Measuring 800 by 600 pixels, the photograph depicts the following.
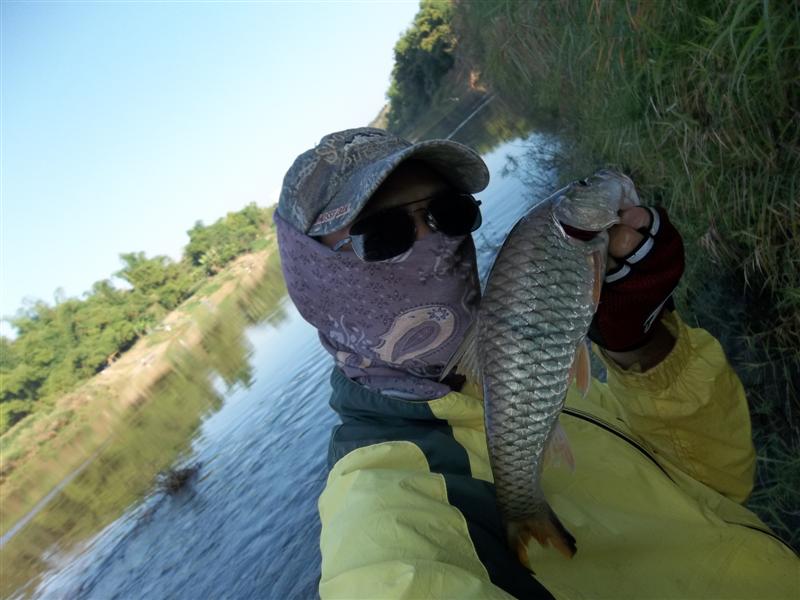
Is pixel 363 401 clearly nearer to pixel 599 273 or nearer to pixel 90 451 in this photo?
pixel 599 273

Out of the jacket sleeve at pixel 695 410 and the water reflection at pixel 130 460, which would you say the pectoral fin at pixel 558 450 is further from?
the water reflection at pixel 130 460

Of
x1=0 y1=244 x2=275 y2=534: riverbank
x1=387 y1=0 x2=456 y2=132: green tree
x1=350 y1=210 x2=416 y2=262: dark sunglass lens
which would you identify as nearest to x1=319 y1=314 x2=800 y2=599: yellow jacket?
x1=350 y1=210 x2=416 y2=262: dark sunglass lens

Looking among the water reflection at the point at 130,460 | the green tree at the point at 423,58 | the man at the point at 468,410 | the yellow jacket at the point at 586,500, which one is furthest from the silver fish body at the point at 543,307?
the green tree at the point at 423,58

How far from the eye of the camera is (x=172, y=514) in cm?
1127

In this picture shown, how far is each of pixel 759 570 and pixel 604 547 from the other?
58 cm

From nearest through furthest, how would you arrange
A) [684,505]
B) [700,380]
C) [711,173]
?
[684,505]
[700,380]
[711,173]

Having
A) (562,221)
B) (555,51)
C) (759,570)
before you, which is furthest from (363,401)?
(555,51)

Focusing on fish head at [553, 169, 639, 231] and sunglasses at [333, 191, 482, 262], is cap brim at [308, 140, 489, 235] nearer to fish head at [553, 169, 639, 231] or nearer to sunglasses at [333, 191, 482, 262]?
sunglasses at [333, 191, 482, 262]

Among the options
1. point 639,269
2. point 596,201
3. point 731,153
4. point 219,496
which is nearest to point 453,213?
point 596,201

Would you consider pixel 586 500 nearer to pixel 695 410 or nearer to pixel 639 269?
pixel 695 410

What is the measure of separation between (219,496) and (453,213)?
10.4m

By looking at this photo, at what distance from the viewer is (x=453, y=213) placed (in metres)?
2.15

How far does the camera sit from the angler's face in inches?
80.9

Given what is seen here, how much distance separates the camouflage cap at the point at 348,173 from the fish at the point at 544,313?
42 centimetres
